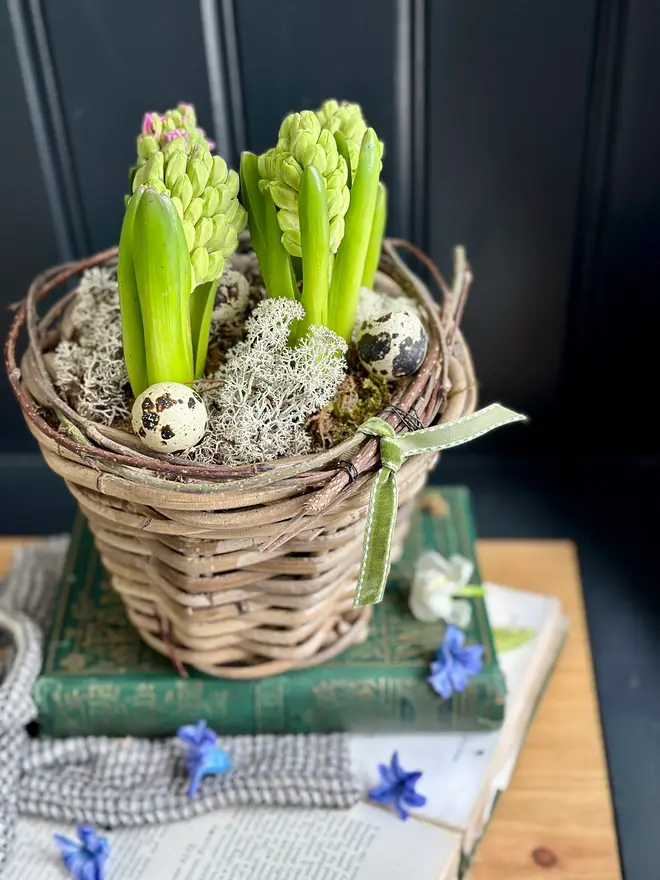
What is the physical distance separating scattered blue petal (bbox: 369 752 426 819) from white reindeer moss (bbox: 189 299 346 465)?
24 cm

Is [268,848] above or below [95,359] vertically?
below

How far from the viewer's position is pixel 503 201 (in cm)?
81

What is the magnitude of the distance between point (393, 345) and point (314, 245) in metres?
0.07

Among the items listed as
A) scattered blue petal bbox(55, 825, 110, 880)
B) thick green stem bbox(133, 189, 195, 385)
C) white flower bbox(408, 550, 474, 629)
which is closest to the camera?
thick green stem bbox(133, 189, 195, 385)

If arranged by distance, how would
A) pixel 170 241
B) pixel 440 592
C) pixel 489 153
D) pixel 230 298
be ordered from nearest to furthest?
pixel 170 241, pixel 230 298, pixel 440 592, pixel 489 153

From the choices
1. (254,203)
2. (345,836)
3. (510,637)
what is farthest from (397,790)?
(254,203)

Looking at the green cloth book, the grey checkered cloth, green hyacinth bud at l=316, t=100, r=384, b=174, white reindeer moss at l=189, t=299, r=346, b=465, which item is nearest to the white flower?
the green cloth book

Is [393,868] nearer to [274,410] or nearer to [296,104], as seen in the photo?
[274,410]

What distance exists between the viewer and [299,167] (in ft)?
1.55

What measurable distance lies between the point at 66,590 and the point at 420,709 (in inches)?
11.2

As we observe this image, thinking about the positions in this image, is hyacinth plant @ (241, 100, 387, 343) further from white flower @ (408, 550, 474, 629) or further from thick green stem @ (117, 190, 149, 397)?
white flower @ (408, 550, 474, 629)

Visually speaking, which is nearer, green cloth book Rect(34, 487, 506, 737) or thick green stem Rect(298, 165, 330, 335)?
thick green stem Rect(298, 165, 330, 335)

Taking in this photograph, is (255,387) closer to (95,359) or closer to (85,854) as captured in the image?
(95,359)

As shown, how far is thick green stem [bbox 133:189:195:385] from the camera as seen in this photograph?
44 centimetres
